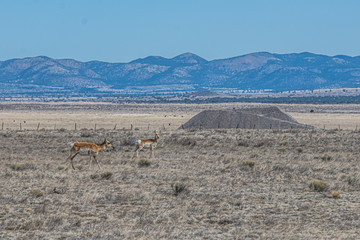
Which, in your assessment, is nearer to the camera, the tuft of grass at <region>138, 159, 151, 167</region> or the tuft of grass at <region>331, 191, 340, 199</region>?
the tuft of grass at <region>331, 191, 340, 199</region>

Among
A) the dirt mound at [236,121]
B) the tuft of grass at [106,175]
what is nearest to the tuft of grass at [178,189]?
the tuft of grass at [106,175]

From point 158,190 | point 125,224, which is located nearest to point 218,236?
point 125,224

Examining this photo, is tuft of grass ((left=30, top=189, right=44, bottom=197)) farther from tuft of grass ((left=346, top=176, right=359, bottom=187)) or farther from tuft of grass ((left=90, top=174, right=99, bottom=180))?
tuft of grass ((left=346, top=176, right=359, bottom=187))

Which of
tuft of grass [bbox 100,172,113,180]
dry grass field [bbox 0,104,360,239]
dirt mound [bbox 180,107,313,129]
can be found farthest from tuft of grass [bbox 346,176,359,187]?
dirt mound [bbox 180,107,313,129]

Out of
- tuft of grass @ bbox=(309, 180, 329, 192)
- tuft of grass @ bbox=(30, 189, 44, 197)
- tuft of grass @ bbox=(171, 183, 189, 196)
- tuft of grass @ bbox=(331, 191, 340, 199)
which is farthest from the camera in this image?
tuft of grass @ bbox=(309, 180, 329, 192)

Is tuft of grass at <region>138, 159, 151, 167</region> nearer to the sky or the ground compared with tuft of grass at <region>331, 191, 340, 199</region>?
nearer to the ground

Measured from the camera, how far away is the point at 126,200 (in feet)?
56.5

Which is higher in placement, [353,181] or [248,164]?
[353,181]

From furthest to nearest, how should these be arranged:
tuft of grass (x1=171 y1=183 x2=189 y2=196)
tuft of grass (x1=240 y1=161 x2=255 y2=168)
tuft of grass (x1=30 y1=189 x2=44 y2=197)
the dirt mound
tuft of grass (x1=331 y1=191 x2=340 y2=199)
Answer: the dirt mound < tuft of grass (x1=240 y1=161 x2=255 y2=168) < tuft of grass (x1=171 y1=183 x2=189 y2=196) < tuft of grass (x1=331 y1=191 x2=340 y2=199) < tuft of grass (x1=30 y1=189 x2=44 y2=197)

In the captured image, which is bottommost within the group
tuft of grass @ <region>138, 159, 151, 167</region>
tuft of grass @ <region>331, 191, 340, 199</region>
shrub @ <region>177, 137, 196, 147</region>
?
shrub @ <region>177, 137, 196, 147</region>

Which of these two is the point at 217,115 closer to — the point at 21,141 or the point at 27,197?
the point at 21,141

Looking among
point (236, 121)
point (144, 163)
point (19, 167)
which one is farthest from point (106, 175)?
point (236, 121)

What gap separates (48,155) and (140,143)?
613cm

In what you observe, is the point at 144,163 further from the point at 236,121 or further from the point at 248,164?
the point at 236,121
